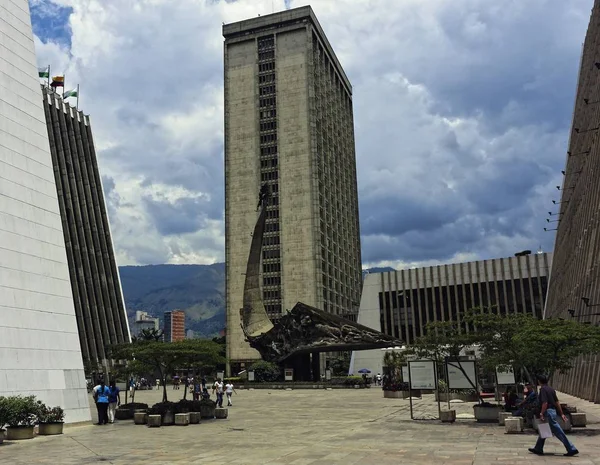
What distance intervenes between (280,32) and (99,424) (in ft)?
362

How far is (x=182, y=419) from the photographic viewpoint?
24.8 m

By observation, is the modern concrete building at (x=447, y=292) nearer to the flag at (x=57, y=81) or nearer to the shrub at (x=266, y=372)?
the shrub at (x=266, y=372)

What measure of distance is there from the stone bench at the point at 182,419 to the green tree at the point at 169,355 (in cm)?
233

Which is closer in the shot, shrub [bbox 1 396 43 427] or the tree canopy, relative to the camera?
the tree canopy

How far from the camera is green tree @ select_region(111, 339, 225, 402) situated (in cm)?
2712

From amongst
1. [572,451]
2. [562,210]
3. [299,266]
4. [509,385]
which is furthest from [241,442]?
[299,266]

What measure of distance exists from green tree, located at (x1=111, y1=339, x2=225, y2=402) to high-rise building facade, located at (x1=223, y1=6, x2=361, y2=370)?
267ft

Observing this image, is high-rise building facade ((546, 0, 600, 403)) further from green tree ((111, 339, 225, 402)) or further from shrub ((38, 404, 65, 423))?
shrub ((38, 404, 65, 423))

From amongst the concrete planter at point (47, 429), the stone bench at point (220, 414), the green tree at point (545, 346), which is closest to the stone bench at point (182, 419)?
the stone bench at point (220, 414)

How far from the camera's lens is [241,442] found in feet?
59.3

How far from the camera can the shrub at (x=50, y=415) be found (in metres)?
21.7

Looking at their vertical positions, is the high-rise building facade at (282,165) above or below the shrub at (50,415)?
above

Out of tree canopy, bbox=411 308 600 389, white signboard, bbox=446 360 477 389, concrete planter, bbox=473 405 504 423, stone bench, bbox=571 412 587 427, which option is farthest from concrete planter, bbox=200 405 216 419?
stone bench, bbox=571 412 587 427

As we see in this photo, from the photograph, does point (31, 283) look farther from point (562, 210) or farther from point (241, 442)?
point (562, 210)
